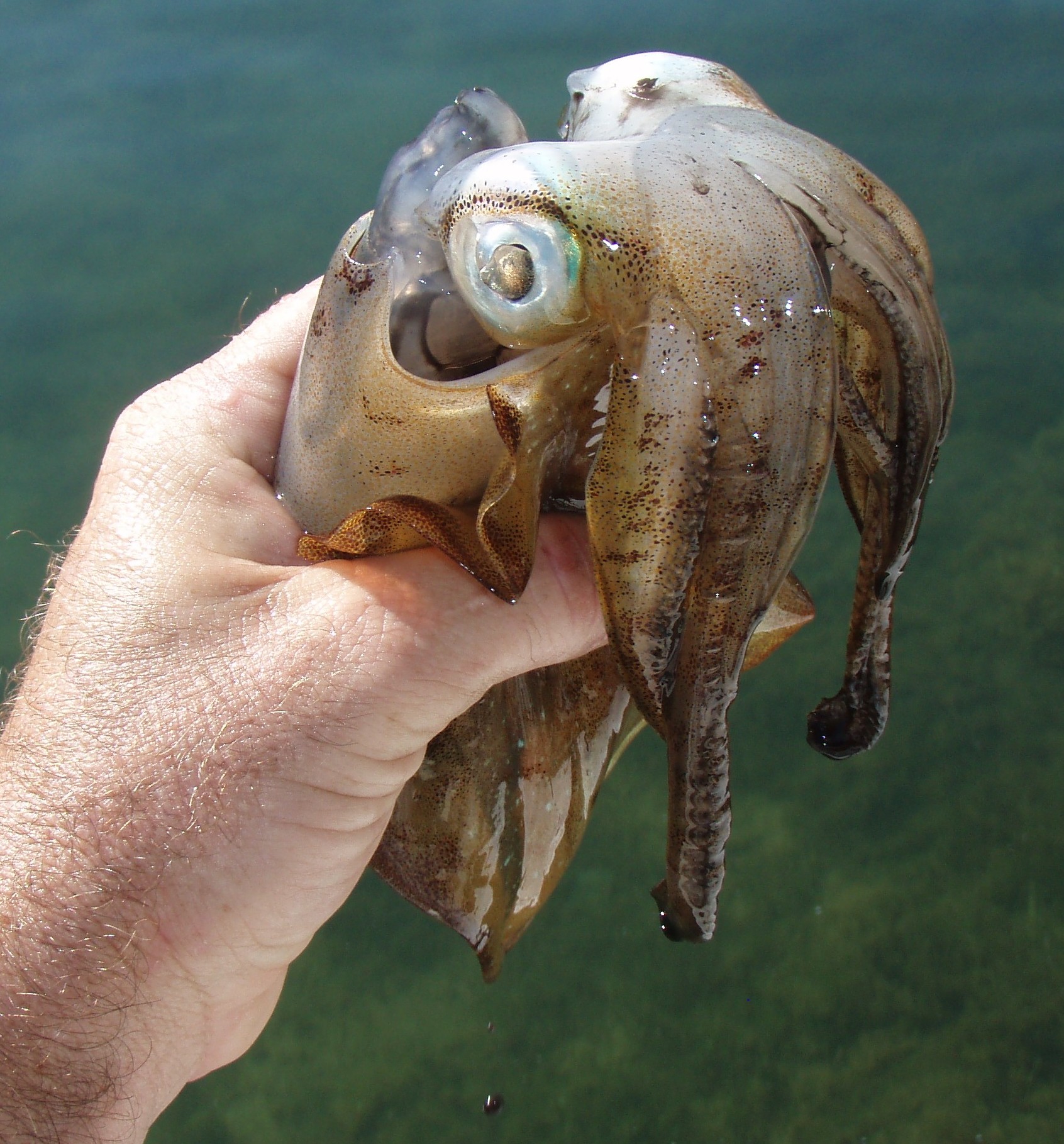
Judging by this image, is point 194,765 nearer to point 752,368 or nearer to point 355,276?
point 355,276

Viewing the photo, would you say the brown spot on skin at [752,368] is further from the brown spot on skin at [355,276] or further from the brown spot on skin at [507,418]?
the brown spot on skin at [355,276]

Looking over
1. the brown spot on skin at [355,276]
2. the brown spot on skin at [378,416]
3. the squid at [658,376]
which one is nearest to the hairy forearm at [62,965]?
the squid at [658,376]

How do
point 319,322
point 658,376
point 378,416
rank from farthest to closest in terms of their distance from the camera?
point 319,322 < point 378,416 < point 658,376

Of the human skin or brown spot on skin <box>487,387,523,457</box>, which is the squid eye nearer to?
brown spot on skin <box>487,387,523,457</box>

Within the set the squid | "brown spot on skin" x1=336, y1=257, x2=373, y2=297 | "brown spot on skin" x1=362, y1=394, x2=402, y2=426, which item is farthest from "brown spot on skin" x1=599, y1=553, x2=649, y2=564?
"brown spot on skin" x1=336, y1=257, x2=373, y2=297

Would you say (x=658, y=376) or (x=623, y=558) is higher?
(x=658, y=376)

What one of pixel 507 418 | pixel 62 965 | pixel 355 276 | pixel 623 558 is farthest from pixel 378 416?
pixel 62 965
